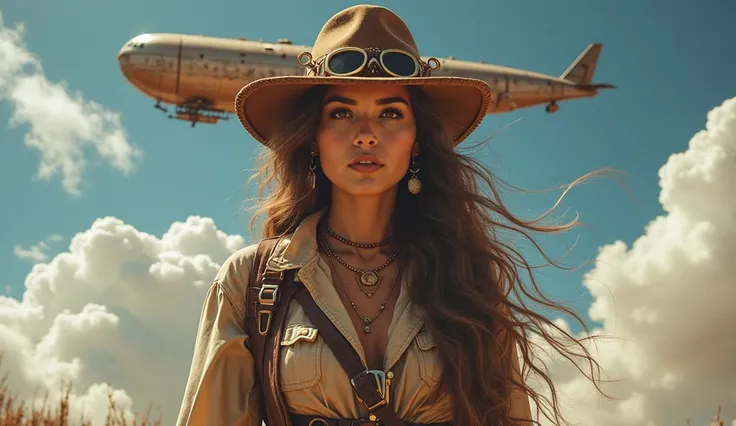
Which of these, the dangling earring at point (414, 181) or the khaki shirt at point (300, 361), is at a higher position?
the dangling earring at point (414, 181)

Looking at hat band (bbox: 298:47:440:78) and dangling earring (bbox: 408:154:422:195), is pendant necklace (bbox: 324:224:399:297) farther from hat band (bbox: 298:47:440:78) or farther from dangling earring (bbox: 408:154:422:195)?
hat band (bbox: 298:47:440:78)

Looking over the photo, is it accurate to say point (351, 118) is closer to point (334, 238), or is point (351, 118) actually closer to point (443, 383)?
point (334, 238)

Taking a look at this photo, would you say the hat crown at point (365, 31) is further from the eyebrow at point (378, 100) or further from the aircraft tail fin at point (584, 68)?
the aircraft tail fin at point (584, 68)

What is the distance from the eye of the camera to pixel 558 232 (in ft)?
13.1

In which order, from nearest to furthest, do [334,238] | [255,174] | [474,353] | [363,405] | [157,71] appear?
[363,405] < [474,353] < [334,238] < [255,174] < [157,71]

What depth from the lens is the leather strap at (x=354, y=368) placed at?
3146 millimetres

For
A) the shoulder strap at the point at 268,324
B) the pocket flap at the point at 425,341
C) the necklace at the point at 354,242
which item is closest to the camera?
the shoulder strap at the point at 268,324

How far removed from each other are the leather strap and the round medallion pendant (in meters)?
0.30

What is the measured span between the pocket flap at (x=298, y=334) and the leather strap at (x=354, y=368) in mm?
33

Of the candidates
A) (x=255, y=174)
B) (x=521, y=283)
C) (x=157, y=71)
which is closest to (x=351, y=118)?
(x=255, y=174)

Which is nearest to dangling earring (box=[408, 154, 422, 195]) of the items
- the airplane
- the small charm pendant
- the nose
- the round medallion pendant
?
the small charm pendant

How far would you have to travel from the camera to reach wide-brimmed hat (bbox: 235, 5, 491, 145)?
11.9ft

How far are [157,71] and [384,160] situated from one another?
34608mm

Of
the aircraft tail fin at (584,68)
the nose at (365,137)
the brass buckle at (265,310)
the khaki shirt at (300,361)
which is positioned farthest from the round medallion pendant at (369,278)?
the aircraft tail fin at (584,68)
